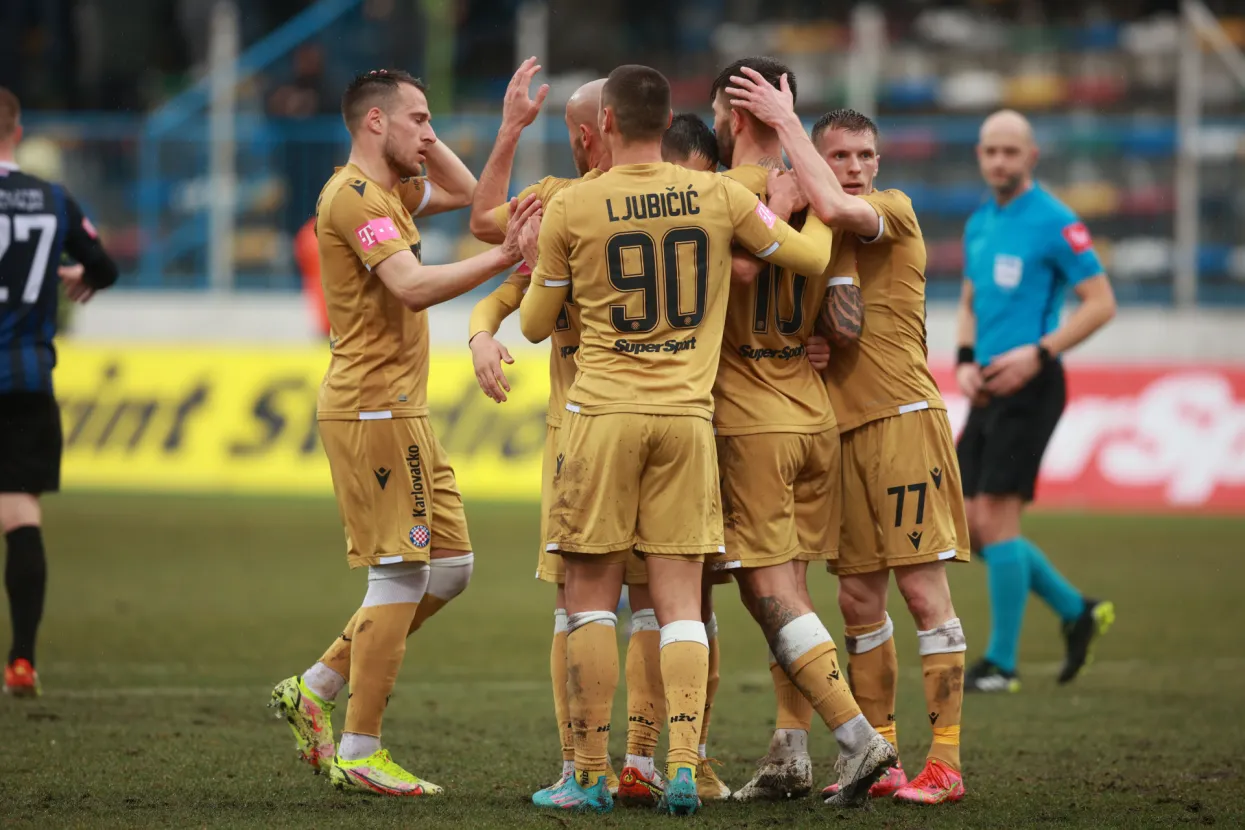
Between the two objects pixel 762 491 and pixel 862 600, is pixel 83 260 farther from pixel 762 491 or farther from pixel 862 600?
pixel 862 600

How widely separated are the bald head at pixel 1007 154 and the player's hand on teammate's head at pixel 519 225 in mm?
3460

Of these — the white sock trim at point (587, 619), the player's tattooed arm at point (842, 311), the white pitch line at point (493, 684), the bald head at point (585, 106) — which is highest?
the bald head at point (585, 106)

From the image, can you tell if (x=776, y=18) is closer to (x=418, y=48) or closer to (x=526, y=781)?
(x=418, y=48)

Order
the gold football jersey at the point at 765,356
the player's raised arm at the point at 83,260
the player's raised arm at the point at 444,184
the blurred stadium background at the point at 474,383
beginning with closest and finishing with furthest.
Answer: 1. the gold football jersey at the point at 765,356
2. the player's raised arm at the point at 444,184
3. the blurred stadium background at the point at 474,383
4. the player's raised arm at the point at 83,260

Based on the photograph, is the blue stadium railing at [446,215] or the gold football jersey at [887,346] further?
the blue stadium railing at [446,215]

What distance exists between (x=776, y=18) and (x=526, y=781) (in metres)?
20.2

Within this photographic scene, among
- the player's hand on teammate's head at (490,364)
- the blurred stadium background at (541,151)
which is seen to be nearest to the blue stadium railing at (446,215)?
the blurred stadium background at (541,151)

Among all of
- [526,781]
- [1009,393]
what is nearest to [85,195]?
[1009,393]

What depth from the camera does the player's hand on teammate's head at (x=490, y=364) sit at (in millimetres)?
5016

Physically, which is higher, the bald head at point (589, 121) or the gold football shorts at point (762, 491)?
the bald head at point (589, 121)

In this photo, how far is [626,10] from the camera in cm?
2498

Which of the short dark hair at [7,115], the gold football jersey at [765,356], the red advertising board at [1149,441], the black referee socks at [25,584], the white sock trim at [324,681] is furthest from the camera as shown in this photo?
the red advertising board at [1149,441]

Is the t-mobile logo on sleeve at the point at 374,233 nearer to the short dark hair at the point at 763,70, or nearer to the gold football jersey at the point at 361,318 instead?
the gold football jersey at the point at 361,318

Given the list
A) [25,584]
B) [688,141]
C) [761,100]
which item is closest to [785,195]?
[761,100]
